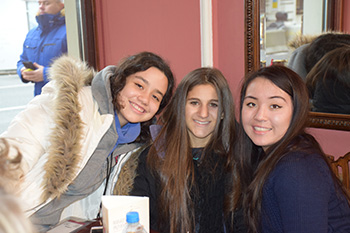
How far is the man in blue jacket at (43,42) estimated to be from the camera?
2.36 meters

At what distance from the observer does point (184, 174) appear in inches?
68.0

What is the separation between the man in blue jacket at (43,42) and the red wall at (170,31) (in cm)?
28

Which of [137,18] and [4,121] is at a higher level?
[137,18]

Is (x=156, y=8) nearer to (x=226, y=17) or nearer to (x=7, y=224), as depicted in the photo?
(x=226, y=17)

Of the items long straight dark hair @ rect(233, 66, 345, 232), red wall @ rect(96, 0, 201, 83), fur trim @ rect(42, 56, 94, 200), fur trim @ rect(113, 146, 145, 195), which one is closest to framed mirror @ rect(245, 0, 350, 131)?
red wall @ rect(96, 0, 201, 83)

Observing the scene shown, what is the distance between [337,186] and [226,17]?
1574mm

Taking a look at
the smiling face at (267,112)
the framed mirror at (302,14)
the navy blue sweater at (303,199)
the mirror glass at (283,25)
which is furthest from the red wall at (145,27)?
the navy blue sweater at (303,199)

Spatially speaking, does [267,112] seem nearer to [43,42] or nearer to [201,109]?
[201,109]

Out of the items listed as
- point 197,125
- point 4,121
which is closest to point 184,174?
point 197,125

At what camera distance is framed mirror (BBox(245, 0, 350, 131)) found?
2244 mm

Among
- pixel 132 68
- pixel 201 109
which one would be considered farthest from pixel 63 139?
pixel 201 109

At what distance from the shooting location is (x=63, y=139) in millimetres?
1561

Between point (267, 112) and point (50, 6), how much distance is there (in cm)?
164

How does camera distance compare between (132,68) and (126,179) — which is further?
(132,68)
